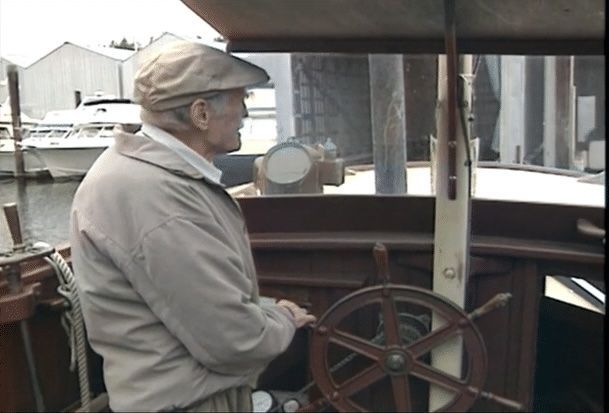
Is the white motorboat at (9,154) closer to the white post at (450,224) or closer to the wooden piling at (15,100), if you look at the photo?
the wooden piling at (15,100)

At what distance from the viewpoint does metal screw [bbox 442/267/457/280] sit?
1462 millimetres

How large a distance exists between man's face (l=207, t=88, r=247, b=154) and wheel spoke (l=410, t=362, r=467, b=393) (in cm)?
52

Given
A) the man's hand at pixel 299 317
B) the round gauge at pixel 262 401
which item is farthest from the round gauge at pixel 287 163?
the round gauge at pixel 262 401

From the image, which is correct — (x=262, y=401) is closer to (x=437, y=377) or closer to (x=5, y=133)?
(x=437, y=377)

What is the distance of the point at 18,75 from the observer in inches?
77.9

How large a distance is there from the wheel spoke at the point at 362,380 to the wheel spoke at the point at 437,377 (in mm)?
63

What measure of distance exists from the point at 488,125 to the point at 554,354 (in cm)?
70

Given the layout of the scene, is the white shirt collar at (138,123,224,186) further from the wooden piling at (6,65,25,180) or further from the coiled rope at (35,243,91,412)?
the wooden piling at (6,65,25,180)

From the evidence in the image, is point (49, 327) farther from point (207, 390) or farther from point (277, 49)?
point (277, 49)

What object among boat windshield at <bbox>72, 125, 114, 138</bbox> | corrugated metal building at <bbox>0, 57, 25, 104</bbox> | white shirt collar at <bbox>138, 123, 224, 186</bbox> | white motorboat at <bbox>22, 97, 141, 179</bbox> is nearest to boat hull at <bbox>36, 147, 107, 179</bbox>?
white motorboat at <bbox>22, 97, 141, 179</bbox>

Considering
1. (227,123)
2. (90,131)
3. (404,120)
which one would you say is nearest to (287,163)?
(404,120)

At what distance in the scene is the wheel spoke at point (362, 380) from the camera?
4.26ft

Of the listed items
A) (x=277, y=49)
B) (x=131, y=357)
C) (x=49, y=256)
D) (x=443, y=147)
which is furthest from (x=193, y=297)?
(x=277, y=49)

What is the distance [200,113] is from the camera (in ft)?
3.85
